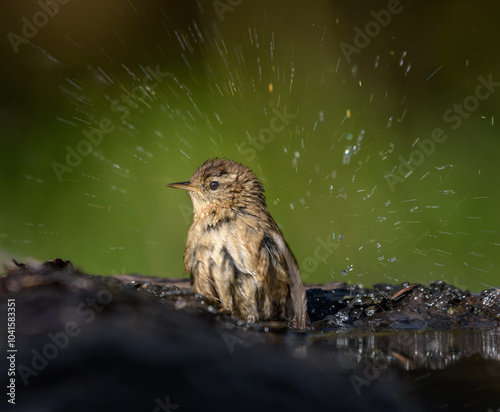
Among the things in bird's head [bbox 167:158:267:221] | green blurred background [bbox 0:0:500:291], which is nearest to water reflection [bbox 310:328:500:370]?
bird's head [bbox 167:158:267:221]

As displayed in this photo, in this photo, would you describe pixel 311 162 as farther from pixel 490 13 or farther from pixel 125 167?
pixel 490 13

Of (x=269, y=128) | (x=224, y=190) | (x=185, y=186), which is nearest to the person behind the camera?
(x=224, y=190)

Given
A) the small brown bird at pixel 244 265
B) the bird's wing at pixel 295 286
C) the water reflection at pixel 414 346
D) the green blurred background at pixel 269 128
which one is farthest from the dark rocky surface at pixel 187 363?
the green blurred background at pixel 269 128

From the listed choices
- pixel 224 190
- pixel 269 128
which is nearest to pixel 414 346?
pixel 224 190

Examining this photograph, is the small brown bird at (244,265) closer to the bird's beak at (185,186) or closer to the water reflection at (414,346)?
the bird's beak at (185,186)

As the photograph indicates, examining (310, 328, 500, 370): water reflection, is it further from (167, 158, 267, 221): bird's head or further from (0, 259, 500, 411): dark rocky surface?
(167, 158, 267, 221): bird's head

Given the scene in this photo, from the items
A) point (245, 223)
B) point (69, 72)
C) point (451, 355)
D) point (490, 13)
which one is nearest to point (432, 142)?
point (490, 13)

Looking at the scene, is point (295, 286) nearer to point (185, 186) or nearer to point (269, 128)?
point (185, 186)
